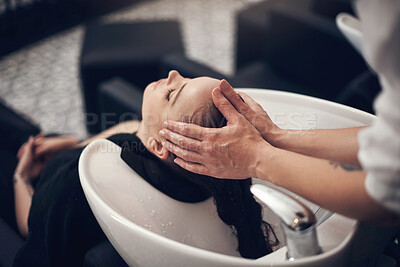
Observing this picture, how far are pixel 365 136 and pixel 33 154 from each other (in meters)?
1.15

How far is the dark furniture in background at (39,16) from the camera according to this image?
2835 millimetres

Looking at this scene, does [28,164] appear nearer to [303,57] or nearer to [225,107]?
[225,107]

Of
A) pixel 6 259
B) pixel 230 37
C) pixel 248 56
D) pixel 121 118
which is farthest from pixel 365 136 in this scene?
pixel 230 37

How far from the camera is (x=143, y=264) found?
69 cm

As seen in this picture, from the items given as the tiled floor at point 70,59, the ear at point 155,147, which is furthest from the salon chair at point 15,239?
the tiled floor at point 70,59

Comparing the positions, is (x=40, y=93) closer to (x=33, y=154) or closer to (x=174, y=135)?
(x=33, y=154)

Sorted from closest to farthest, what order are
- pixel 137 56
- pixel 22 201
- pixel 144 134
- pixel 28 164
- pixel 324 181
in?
pixel 324 181 < pixel 144 134 < pixel 22 201 < pixel 28 164 < pixel 137 56

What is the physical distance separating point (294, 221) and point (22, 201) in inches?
36.6

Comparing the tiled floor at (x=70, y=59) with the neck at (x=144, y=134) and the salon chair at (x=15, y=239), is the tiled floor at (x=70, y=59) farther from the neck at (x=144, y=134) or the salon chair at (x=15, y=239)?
the neck at (x=144, y=134)

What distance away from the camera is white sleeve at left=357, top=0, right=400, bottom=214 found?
1.51 feet

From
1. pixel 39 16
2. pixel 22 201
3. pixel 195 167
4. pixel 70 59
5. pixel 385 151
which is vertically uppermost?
pixel 385 151

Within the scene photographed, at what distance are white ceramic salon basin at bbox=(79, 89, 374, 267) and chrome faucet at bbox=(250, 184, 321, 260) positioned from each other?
3 cm

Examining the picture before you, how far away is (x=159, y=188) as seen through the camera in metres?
0.87

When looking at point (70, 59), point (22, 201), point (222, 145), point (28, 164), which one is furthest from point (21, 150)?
point (70, 59)
